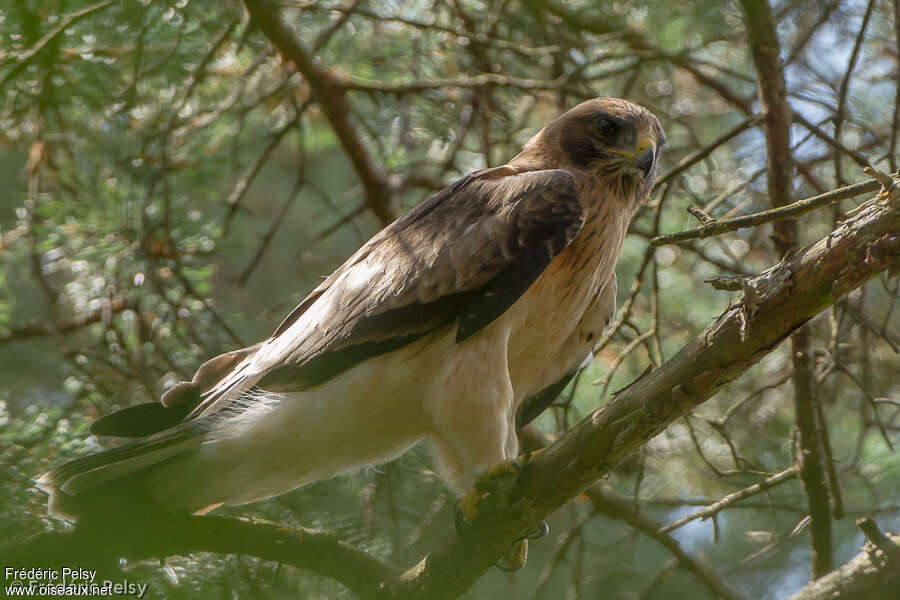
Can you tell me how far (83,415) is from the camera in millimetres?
3965

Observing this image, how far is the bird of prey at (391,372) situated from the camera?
9.75 ft

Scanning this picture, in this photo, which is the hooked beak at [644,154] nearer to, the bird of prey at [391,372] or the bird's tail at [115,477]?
the bird of prey at [391,372]

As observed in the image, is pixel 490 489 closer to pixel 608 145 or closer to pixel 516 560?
pixel 516 560

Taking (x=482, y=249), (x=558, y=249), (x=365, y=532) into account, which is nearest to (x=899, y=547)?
(x=558, y=249)

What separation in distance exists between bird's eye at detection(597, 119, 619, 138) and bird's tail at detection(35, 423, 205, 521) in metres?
2.05

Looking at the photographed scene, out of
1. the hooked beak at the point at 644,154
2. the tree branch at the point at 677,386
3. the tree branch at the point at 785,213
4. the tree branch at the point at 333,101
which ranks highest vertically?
the tree branch at the point at 333,101

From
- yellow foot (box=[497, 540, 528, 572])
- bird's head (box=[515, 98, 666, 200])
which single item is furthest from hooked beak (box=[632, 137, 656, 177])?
yellow foot (box=[497, 540, 528, 572])

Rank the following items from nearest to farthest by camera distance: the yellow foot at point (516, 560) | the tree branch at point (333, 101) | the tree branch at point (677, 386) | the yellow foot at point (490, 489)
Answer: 1. the tree branch at point (677, 386)
2. the yellow foot at point (490, 489)
3. the yellow foot at point (516, 560)
4. the tree branch at point (333, 101)

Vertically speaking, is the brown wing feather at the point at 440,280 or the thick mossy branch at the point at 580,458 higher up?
the brown wing feather at the point at 440,280

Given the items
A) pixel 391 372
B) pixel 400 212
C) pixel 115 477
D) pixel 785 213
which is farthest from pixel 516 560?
pixel 400 212

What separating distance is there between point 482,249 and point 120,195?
2118 millimetres

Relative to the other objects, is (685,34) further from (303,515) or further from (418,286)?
(303,515)

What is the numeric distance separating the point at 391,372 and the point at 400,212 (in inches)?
71.6

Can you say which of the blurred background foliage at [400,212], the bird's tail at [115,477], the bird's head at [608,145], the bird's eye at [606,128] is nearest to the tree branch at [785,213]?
the blurred background foliage at [400,212]
